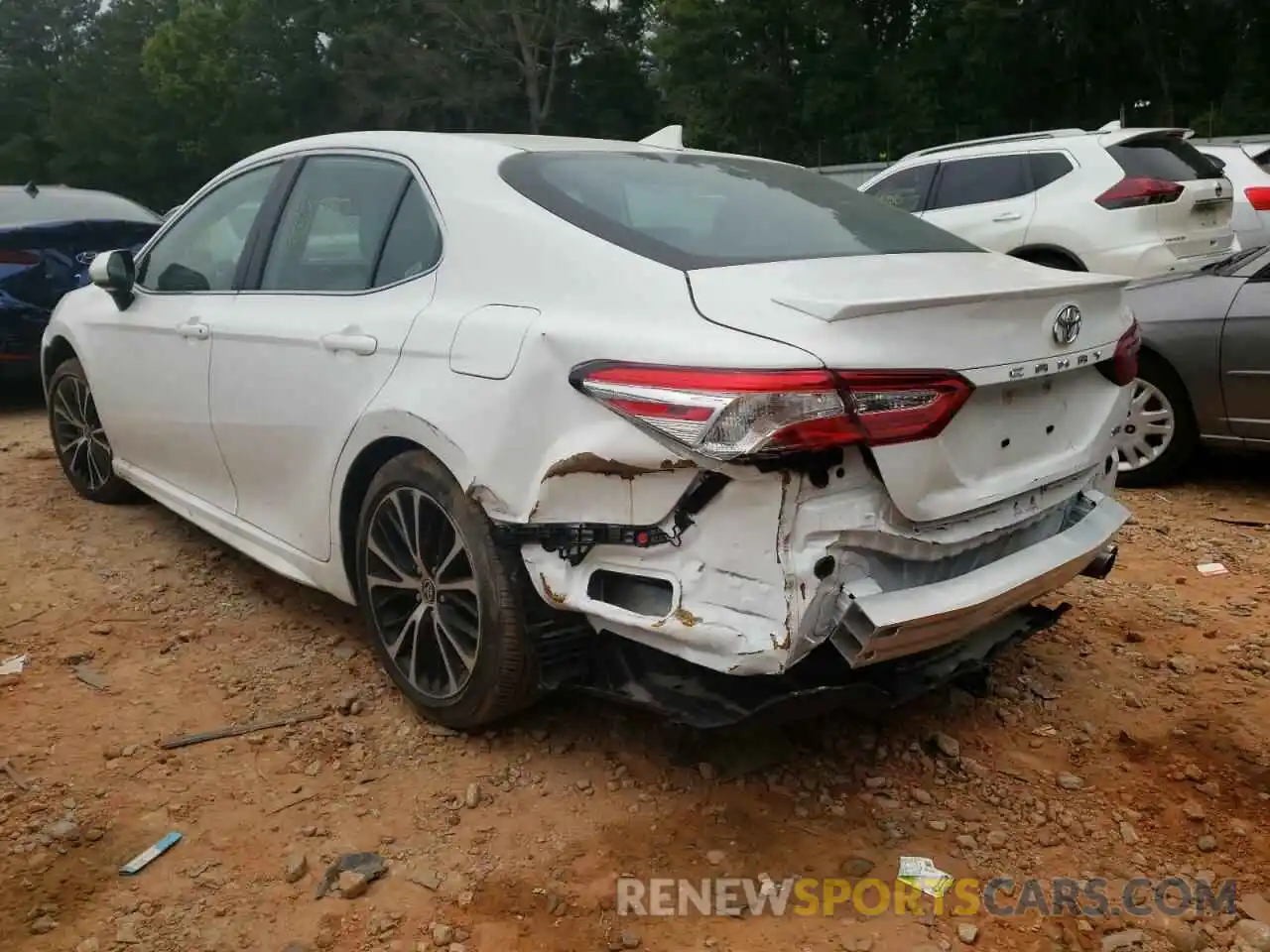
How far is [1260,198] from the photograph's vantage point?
8602 millimetres

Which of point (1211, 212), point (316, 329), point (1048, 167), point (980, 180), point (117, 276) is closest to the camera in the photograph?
point (316, 329)

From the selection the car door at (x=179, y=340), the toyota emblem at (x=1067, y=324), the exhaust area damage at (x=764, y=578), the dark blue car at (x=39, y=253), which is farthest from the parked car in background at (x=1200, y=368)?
the dark blue car at (x=39, y=253)

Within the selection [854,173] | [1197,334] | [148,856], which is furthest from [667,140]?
[854,173]

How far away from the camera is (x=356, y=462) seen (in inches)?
122

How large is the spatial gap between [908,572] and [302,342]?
74.1 inches

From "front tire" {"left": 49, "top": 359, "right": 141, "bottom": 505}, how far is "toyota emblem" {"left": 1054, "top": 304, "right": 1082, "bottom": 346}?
3.93m

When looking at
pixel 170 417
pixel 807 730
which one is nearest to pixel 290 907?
pixel 807 730

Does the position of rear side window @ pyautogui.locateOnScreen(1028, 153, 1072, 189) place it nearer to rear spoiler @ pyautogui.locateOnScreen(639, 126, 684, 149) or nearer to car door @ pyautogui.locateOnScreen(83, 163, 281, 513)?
rear spoiler @ pyautogui.locateOnScreen(639, 126, 684, 149)

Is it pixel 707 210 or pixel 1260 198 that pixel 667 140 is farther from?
pixel 1260 198

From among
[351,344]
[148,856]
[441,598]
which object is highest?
[351,344]

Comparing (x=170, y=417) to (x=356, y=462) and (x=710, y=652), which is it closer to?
(x=356, y=462)

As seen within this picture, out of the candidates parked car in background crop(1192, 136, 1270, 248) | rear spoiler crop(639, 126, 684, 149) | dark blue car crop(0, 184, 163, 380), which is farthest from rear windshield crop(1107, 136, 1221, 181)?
dark blue car crop(0, 184, 163, 380)

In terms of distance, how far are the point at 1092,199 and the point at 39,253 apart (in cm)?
726

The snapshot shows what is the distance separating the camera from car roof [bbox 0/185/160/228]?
749 centimetres
